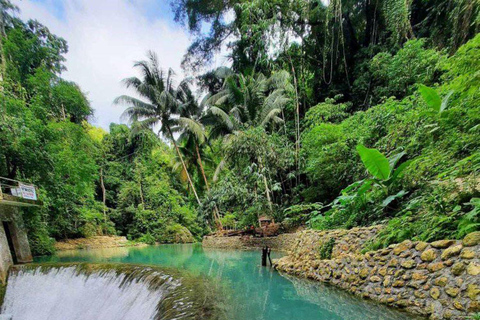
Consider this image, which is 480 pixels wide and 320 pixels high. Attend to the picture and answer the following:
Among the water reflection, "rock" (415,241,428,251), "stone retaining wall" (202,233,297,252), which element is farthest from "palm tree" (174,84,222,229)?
"rock" (415,241,428,251)

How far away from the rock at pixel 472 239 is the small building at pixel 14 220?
424 inches

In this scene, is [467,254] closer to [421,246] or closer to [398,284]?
[421,246]

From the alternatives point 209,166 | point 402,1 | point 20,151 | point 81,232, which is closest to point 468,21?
point 402,1

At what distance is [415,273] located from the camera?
3.16 meters

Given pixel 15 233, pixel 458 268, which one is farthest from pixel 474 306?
pixel 15 233

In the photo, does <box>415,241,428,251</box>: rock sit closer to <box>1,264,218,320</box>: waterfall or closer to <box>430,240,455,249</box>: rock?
Result: <box>430,240,455,249</box>: rock

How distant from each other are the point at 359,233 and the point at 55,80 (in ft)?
42.4

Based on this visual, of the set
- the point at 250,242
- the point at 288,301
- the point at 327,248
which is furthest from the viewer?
the point at 250,242

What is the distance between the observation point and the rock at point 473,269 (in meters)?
2.49

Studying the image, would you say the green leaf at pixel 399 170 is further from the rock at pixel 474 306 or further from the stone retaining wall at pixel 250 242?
the stone retaining wall at pixel 250 242

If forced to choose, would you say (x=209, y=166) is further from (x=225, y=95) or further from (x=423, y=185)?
(x=423, y=185)

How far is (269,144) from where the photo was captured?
11516mm

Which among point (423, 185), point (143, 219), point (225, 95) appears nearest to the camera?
point (423, 185)

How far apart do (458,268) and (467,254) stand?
0.60 feet
